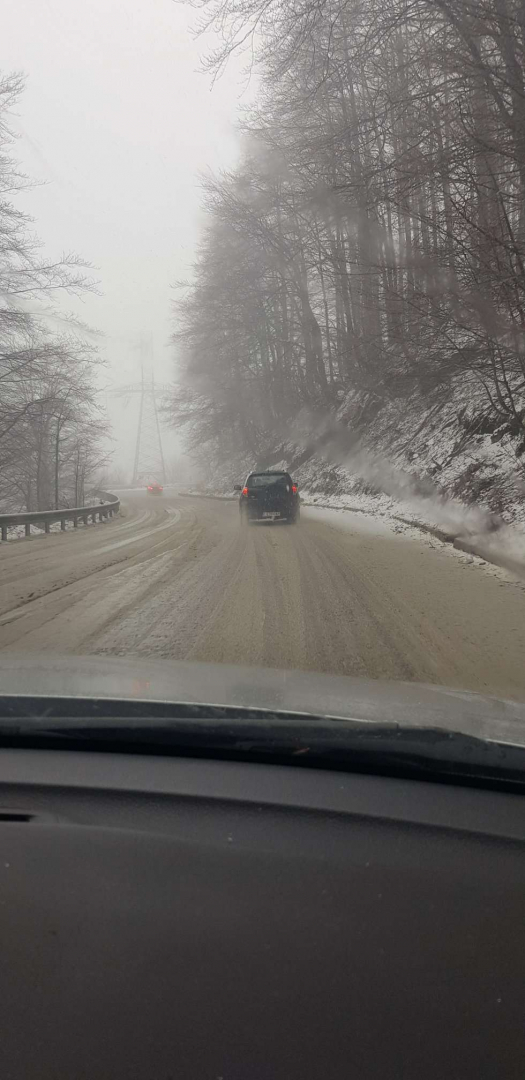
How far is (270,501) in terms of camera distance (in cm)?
2222

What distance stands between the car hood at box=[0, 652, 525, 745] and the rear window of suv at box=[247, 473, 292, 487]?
18.7 metres

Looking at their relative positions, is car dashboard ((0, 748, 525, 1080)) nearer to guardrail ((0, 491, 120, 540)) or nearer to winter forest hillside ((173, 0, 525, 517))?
winter forest hillside ((173, 0, 525, 517))

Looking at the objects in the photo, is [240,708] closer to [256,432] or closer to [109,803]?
[109,803]

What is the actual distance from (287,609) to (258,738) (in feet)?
19.2

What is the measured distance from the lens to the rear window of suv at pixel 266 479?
22797mm

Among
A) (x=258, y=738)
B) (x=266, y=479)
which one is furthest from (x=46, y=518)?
(x=258, y=738)

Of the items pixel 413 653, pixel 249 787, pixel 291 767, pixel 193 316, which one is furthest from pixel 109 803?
pixel 193 316

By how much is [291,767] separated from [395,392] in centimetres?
2912

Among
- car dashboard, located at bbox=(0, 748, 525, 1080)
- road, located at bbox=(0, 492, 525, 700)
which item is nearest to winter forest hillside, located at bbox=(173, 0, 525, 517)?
road, located at bbox=(0, 492, 525, 700)

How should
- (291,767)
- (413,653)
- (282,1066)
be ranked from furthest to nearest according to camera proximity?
(413,653)
(291,767)
(282,1066)

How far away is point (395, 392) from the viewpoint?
30484mm

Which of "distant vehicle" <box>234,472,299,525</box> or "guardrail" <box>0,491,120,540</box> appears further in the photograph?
"distant vehicle" <box>234,472,299,525</box>

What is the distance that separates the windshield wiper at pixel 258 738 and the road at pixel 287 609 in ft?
8.76

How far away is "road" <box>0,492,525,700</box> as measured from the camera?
628 centimetres
